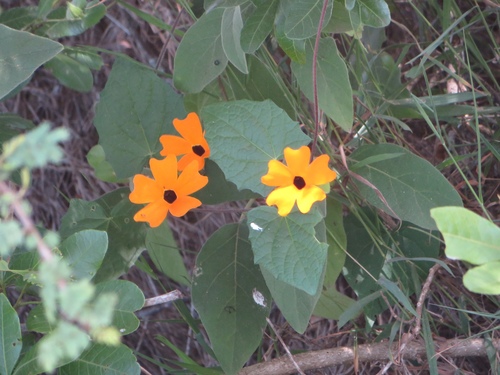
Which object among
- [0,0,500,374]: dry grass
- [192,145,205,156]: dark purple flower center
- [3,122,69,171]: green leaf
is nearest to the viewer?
[3,122,69,171]: green leaf

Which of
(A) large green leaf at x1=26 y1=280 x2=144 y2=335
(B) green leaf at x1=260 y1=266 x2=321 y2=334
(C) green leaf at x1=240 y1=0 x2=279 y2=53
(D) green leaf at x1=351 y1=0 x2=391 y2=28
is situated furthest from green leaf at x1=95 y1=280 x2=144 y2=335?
(D) green leaf at x1=351 y1=0 x2=391 y2=28

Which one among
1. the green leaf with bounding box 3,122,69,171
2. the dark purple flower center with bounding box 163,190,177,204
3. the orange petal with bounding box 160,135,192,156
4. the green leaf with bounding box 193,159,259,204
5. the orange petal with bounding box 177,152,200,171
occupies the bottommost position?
the green leaf with bounding box 193,159,259,204

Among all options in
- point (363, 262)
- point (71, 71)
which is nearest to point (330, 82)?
point (363, 262)

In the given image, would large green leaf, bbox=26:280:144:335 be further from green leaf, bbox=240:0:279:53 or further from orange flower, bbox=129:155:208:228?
green leaf, bbox=240:0:279:53

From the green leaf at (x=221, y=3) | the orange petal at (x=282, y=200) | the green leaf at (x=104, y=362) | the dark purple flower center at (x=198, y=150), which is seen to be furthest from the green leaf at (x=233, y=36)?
the green leaf at (x=104, y=362)

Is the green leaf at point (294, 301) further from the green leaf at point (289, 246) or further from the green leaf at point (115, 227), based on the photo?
the green leaf at point (115, 227)

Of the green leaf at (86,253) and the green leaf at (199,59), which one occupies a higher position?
the green leaf at (199,59)

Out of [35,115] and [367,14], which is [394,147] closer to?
[367,14]
